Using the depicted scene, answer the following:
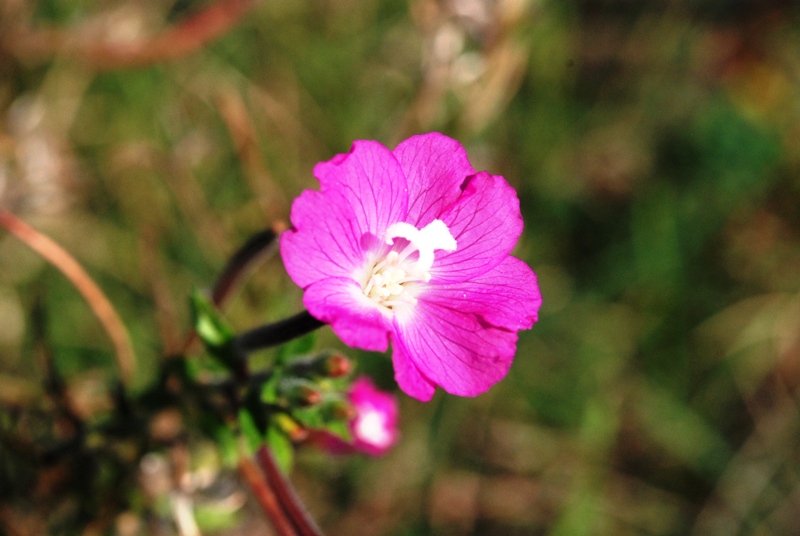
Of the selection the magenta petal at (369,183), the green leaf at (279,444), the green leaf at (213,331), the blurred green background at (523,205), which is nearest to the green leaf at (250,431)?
the green leaf at (279,444)

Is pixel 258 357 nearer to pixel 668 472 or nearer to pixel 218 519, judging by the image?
pixel 218 519

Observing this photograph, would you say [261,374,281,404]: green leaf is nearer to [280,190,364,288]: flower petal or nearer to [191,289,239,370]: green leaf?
[191,289,239,370]: green leaf

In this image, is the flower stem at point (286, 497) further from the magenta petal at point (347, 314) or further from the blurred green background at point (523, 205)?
the blurred green background at point (523, 205)

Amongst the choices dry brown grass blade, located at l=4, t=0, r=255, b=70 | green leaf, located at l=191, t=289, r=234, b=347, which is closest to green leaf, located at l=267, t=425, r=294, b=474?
green leaf, located at l=191, t=289, r=234, b=347

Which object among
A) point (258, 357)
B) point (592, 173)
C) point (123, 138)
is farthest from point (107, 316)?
point (592, 173)

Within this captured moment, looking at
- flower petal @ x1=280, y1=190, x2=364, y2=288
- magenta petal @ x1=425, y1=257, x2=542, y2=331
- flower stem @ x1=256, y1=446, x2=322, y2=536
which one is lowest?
flower stem @ x1=256, y1=446, x2=322, y2=536

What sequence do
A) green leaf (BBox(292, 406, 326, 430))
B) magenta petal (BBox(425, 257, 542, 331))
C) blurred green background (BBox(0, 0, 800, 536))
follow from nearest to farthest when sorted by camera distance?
magenta petal (BBox(425, 257, 542, 331)), green leaf (BBox(292, 406, 326, 430)), blurred green background (BBox(0, 0, 800, 536))
